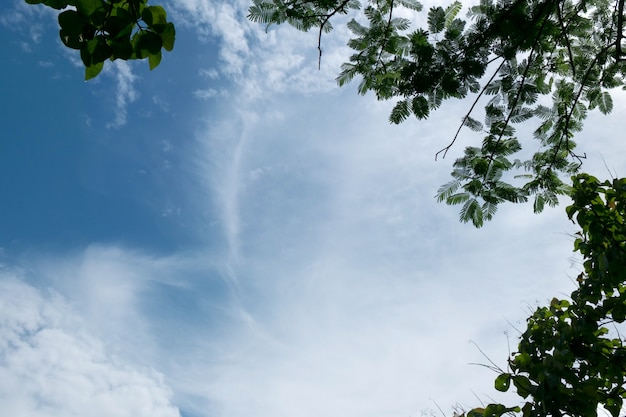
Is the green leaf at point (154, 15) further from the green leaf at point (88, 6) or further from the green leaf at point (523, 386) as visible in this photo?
the green leaf at point (523, 386)

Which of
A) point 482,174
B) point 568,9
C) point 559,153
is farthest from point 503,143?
point 568,9

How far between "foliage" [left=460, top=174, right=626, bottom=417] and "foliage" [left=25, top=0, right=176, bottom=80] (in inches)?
95.8

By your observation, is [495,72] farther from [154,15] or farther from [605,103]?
[154,15]

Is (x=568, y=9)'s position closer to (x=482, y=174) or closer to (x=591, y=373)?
(x=482, y=174)

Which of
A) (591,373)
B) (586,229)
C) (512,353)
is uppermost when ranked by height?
(586,229)

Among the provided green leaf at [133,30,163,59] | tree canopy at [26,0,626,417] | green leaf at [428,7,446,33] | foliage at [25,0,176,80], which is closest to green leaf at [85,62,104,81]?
foliage at [25,0,176,80]

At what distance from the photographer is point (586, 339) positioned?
2.77m

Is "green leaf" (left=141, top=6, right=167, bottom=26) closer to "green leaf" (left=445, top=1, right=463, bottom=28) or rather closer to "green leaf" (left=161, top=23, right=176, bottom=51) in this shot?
"green leaf" (left=161, top=23, right=176, bottom=51)

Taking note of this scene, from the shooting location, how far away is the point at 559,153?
4.96 meters

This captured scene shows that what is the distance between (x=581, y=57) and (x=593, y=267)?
3283 millimetres

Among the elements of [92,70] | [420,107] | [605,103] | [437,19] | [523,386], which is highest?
[437,19]

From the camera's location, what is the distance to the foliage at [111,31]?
122 cm

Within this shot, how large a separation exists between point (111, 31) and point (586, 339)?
10.4 feet

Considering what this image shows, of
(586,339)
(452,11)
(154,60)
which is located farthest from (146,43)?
(452,11)
